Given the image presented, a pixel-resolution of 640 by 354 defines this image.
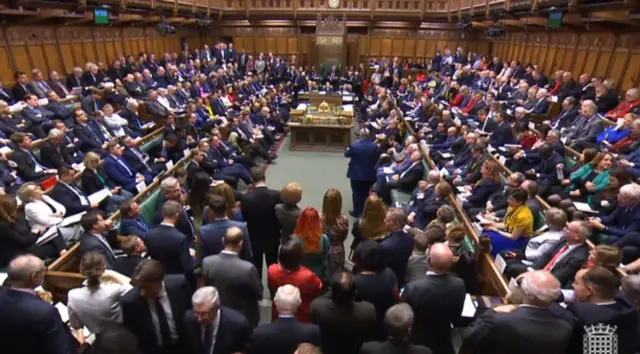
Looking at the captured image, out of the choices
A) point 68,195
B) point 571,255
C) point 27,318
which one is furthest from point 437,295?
point 68,195

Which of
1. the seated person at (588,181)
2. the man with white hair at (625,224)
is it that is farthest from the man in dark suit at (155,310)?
the seated person at (588,181)

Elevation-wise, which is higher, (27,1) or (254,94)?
(27,1)

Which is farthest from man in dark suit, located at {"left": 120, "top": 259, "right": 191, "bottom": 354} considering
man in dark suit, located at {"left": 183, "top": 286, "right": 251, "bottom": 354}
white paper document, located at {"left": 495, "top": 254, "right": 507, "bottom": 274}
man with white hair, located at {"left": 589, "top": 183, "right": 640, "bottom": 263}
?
man with white hair, located at {"left": 589, "top": 183, "right": 640, "bottom": 263}

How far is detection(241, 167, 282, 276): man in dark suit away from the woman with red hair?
82 cm

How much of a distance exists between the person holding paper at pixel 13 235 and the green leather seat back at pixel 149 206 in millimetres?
1225

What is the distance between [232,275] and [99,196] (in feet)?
10.5

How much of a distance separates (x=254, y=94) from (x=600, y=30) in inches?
373

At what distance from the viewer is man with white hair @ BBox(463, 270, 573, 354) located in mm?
2244

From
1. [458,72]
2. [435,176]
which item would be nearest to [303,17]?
[458,72]

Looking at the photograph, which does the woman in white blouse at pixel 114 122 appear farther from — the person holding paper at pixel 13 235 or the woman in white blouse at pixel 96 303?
the woman in white blouse at pixel 96 303

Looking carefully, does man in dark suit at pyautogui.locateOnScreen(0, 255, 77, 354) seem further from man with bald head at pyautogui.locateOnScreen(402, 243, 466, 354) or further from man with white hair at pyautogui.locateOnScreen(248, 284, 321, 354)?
man with bald head at pyautogui.locateOnScreen(402, 243, 466, 354)

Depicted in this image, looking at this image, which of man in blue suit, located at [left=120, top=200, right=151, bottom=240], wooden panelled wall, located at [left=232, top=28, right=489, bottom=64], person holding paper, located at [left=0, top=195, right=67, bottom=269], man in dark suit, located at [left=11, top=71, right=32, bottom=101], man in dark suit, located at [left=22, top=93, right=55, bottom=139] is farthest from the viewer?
wooden panelled wall, located at [left=232, top=28, right=489, bottom=64]

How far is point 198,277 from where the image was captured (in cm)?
369

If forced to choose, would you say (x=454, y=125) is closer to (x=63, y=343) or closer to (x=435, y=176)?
(x=435, y=176)
